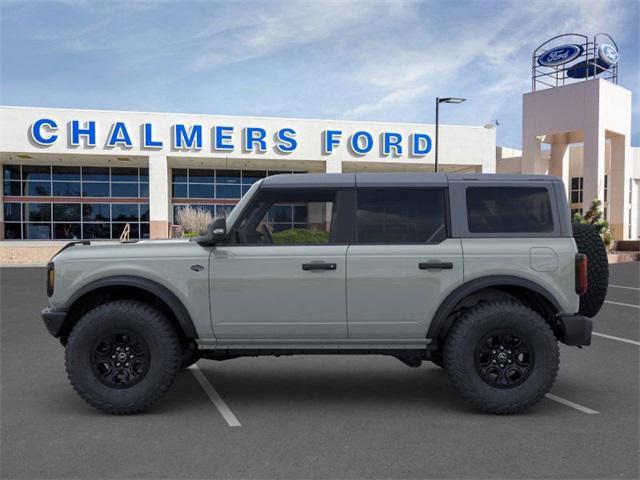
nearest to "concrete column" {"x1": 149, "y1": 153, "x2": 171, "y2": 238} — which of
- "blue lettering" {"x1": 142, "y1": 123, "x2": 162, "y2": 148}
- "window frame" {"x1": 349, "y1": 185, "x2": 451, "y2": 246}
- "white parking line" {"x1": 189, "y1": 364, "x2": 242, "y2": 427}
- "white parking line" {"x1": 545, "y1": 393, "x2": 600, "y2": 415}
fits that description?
"blue lettering" {"x1": 142, "y1": 123, "x2": 162, "y2": 148}

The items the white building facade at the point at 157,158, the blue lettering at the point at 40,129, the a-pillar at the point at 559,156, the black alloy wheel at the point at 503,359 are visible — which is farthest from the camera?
the a-pillar at the point at 559,156

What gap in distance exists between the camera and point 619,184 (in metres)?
33.2

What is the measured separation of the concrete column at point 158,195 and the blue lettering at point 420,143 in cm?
1397

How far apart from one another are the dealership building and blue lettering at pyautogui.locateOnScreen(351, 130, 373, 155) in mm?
57

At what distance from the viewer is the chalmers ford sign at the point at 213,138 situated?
28750mm

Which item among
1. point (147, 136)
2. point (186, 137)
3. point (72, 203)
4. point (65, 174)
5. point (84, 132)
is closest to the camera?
point (84, 132)

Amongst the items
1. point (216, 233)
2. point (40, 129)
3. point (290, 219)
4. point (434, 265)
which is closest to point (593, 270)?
point (434, 265)

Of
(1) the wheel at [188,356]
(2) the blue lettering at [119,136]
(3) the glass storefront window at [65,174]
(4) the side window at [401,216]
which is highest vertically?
(2) the blue lettering at [119,136]

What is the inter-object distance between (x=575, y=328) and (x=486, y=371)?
845 millimetres

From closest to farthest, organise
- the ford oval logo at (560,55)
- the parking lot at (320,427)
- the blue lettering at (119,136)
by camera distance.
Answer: the parking lot at (320,427)
the blue lettering at (119,136)
the ford oval logo at (560,55)

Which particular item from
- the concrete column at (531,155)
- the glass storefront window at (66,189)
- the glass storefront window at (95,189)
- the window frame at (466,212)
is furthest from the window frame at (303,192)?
the glass storefront window at (66,189)

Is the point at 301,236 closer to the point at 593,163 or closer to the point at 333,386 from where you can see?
the point at 333,386

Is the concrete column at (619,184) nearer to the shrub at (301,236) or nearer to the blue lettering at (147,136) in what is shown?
the blue lettering at (147,136)

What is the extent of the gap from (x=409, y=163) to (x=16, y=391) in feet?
96.0
